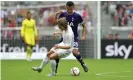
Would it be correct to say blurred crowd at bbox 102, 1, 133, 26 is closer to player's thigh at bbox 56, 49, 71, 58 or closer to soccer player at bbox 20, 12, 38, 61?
soccer player at bbox 20, 12, 38, 61

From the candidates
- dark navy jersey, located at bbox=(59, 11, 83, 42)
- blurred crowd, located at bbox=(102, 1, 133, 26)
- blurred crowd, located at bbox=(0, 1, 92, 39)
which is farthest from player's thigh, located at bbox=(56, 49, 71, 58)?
blurred crowd, located at bbox=(102, 1, 133, 26)

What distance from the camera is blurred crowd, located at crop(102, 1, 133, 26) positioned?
91.3ft

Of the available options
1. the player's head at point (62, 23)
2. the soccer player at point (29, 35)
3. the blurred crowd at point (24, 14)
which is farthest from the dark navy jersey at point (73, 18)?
the blurred crowd at point (24, 14)

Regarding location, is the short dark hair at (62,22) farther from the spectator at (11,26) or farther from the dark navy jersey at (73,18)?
the spectator at (11,26)

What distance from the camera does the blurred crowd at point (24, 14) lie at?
91.0 ft

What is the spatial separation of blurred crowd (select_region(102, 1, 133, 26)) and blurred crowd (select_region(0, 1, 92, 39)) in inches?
49.4

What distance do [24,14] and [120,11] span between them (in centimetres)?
515

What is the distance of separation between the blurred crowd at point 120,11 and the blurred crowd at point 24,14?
1.25 m

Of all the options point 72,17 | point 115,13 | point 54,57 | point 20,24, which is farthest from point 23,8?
point 54,57

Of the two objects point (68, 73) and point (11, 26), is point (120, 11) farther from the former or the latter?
point (68, 73)

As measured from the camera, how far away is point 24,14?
28016 mm

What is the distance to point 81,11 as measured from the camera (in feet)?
91.2

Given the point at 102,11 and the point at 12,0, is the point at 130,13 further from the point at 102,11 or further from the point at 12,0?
the point at 12,0

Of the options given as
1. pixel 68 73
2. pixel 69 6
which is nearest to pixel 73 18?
pixel 69 6
